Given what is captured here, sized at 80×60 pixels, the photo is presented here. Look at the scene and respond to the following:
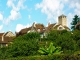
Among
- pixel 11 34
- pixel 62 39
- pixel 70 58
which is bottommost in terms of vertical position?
pixel 70 58

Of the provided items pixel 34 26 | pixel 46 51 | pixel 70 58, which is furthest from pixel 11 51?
pixel 34 26

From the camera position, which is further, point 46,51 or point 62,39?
point 62,39

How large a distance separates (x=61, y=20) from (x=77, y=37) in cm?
4952

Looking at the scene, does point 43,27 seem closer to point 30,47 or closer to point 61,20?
point 61,20

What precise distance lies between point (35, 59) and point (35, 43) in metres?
17.3

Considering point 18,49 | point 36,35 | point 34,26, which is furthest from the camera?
point 34,26

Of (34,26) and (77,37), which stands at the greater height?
(34,26)

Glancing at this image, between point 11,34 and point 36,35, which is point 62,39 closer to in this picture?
point 36,35

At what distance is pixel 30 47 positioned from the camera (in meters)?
39.9

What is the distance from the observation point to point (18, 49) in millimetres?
39719

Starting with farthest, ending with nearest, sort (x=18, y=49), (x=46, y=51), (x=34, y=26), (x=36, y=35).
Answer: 1. (x=34, y=26)
2. (x=36, y=35)
3. (x=18, y=49)
4. (x=46, y=51)

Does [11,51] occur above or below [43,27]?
below

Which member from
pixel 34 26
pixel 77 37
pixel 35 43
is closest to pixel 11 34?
pixel 34 26

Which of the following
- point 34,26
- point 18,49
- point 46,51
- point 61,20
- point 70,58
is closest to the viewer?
point 70,58
